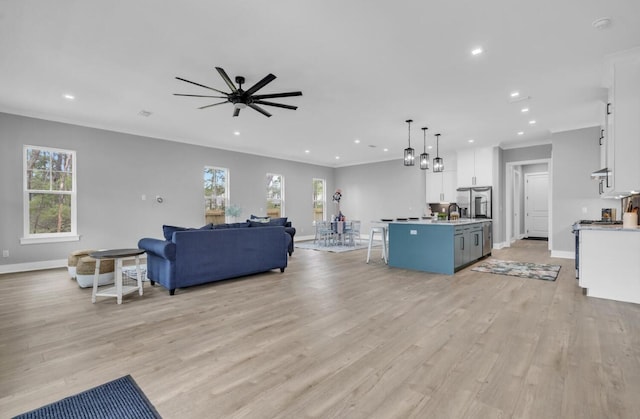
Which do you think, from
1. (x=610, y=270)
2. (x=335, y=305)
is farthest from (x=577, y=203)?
(x=335, y=305)

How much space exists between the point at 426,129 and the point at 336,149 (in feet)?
9.80

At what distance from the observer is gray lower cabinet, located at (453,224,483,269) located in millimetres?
5176

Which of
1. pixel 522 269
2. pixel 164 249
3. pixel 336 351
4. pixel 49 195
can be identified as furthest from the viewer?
pixel 49 195

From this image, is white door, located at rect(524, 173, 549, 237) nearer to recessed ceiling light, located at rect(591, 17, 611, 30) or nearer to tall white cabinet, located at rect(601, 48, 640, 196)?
tall white cabinet, located at rect(601, 48, 640, 196)

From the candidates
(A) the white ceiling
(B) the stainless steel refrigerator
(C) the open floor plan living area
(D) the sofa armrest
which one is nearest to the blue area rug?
(C) the open floor plan living area

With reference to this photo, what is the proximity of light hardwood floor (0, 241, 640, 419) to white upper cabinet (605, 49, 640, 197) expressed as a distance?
1514mm

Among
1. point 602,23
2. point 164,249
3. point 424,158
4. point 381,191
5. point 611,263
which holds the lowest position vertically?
point 611,263

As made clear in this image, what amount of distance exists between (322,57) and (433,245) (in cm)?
358

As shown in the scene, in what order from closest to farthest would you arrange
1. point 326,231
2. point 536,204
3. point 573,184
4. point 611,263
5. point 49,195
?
point 611,263 → point 49,195 → point 573,184 → point 326,231 → point 536,204

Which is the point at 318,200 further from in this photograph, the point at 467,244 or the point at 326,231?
the point at 467,244

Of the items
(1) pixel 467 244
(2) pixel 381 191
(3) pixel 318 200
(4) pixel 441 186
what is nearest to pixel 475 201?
(4) pixel 441 186

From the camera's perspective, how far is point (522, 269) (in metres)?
5.44

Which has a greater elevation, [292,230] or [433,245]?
[292,230]

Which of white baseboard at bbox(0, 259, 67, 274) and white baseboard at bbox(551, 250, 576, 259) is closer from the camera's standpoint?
white baseboard at bbox(0, 259, 67, 274)
